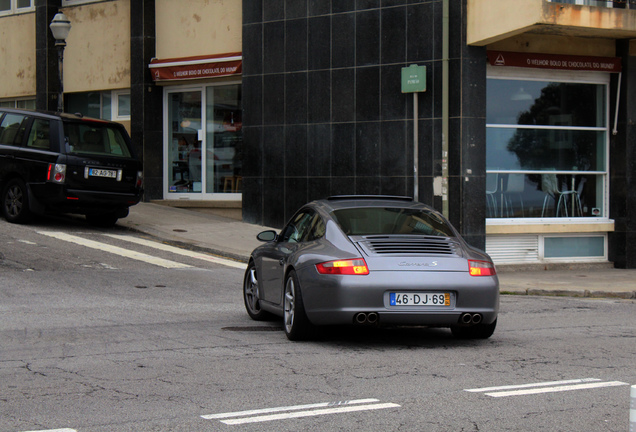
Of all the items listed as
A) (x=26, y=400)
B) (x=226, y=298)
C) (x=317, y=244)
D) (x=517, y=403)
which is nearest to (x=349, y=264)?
(x=317, y=244)

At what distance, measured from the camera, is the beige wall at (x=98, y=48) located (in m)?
23.7

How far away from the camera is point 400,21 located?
1755 cm

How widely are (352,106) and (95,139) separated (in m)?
5.29

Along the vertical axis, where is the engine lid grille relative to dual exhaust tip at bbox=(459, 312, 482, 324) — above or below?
above

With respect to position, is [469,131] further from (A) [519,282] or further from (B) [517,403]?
(B) [517,403]

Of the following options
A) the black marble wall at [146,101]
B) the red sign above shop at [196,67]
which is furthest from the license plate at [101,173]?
the black marble wall at [146,101]

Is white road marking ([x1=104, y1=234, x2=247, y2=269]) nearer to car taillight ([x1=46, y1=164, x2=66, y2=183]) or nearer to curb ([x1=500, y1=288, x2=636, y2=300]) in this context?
car taillight ([x1=46, y1=164, x2=66, y2=183])

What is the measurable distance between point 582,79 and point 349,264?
11768 mm

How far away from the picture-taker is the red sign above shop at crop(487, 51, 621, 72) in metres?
17.0

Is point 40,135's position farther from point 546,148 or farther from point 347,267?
point 347,267

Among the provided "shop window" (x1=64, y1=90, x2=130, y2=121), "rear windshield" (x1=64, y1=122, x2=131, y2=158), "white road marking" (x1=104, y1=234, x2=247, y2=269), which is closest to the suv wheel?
"rear windshield" (x1=64, y1=122, x2=131, y2=158)

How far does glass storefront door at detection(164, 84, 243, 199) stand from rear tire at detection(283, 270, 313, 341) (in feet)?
44.3

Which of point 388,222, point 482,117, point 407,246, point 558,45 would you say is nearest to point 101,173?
point 482,117

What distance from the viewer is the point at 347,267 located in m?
7.71
